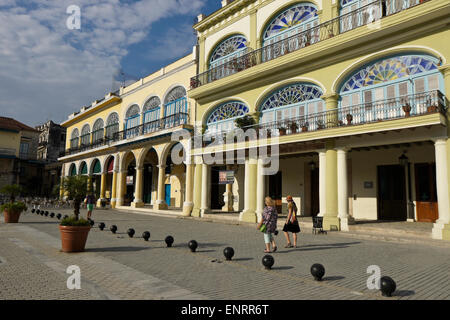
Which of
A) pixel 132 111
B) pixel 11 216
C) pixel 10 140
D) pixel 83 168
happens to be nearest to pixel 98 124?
pixel 83 168

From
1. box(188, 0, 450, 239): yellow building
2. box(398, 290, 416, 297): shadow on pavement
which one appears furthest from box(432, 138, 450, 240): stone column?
box(398, 290, 416, 297): shadow on pavement

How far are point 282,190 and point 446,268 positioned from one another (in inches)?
492

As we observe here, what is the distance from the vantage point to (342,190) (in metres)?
12.6

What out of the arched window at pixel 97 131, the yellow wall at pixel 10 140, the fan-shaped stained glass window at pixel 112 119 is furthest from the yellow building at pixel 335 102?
the yellow wall at pixel 10 140

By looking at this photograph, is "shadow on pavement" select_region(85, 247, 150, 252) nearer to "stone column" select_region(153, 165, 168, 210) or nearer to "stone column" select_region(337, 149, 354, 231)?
"stone column" select_region(337, 149, 354, 231)

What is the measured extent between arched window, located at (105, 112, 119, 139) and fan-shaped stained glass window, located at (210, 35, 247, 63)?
13.5 m

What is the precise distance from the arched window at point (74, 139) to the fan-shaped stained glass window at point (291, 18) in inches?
1096

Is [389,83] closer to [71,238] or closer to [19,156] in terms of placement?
[71,238]

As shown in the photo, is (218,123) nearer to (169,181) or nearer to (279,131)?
(279,131)

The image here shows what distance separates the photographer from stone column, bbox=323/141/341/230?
504 inches

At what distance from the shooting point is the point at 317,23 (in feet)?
47.6

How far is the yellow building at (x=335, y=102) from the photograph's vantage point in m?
11.0

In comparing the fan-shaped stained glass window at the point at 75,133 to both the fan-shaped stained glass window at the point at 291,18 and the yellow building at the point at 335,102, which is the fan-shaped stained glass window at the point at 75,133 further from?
the fan-shaped stained glass window at the point at 291,18

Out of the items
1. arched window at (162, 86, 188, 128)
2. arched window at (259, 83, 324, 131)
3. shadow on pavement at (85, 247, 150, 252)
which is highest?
arched window at (162, 86, 188, 128)
